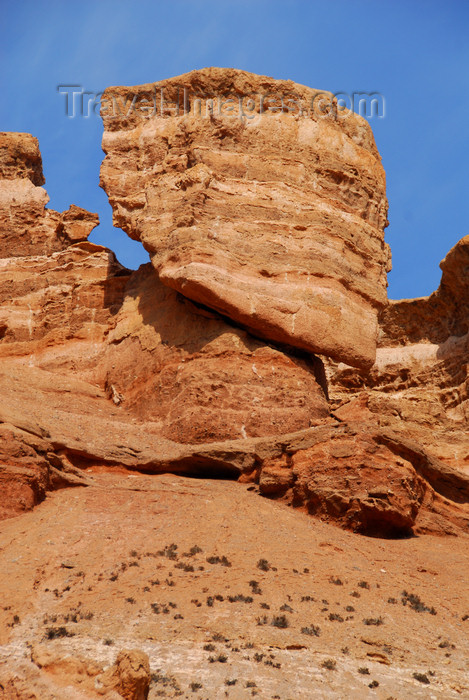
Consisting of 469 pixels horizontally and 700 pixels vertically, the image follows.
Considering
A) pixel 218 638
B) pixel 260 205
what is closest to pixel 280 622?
pixel 218 638

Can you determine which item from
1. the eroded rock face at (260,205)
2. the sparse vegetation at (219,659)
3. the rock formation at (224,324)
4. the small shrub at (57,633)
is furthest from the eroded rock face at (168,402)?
the sparse vegetation at (219,659)

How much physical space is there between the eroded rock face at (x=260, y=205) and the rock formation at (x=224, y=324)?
47mm

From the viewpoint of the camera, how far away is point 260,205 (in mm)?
22266

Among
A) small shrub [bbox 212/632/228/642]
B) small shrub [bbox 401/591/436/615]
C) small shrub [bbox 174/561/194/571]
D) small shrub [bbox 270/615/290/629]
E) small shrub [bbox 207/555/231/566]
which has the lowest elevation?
small shrub [bbox 212/632/228/642]

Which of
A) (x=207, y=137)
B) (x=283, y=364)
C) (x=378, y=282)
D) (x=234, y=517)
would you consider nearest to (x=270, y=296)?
(x=283, y=364)

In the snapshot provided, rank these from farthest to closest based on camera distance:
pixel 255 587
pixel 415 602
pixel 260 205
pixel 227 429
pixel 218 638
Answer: pixel 260 205 < pixel 227 429 < pixel 415 602 < pixel 255 587 < pixel 218 638

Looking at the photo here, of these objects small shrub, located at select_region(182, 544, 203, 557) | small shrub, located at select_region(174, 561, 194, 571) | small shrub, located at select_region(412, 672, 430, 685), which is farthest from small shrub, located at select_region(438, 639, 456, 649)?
small shrub, located at select_region(182, 544, 203, 557)

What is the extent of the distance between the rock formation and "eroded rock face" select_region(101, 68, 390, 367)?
47mm

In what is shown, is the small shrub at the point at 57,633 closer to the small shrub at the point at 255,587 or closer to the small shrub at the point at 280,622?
the small shrub at the point at 280,622

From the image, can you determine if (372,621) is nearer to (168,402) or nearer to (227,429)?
(227,429)

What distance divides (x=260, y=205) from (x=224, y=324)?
3319 millimetres

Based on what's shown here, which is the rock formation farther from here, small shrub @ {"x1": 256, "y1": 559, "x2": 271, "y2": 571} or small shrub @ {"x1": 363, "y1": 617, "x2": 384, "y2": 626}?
small shrub @ {"x1": 363, "y1": 617, "x2": 384, "y2": 626}

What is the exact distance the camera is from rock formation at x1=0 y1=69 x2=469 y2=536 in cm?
1638

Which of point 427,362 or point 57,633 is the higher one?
point 427,362
